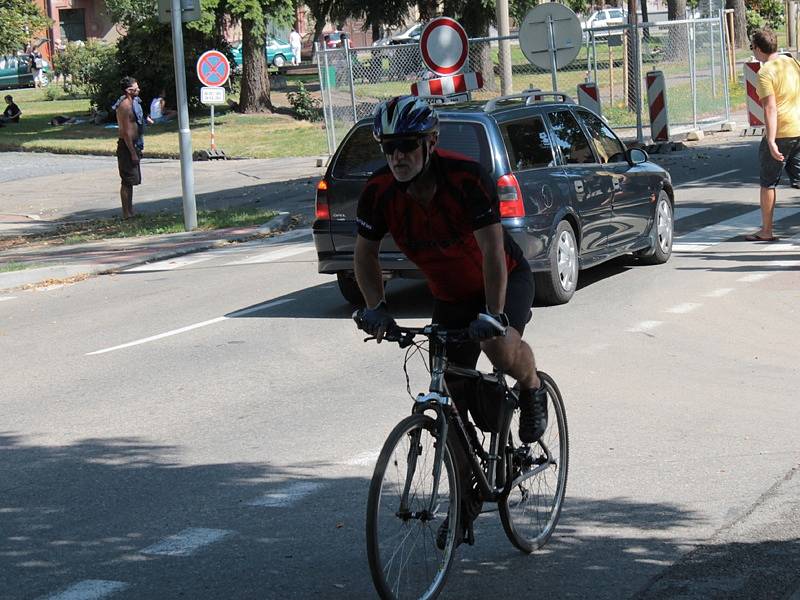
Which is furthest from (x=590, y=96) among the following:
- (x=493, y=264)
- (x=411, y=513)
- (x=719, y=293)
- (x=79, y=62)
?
(x=79, y=62)

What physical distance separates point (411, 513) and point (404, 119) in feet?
4.31

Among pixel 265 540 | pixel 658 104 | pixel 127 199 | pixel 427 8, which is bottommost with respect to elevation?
pixel 265 540

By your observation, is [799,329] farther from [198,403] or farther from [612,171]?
[198,403]

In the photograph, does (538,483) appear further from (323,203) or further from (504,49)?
(504,49)

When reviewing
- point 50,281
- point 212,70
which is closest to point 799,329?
point 50,281

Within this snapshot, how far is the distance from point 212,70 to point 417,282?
15841 millimetres

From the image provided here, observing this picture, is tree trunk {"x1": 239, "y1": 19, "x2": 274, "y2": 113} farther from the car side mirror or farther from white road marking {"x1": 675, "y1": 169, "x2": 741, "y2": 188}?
the car side mirror

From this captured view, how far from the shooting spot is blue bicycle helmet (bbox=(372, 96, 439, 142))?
4.40m

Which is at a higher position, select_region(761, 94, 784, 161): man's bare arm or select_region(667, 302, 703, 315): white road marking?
select_region(761, 94, 784, 161): man's bare arm

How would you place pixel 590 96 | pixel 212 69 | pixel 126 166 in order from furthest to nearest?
pixel 212 69 → pixel 590 96 → pixel 126 166

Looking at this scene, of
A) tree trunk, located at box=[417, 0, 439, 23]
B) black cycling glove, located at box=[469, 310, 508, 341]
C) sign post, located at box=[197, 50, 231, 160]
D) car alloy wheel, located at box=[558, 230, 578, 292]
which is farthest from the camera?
tree trunk, located at box=[417, 0, 439, 23]

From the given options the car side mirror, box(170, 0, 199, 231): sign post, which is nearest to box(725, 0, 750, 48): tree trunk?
box(170, 0, 199, 231): sign post

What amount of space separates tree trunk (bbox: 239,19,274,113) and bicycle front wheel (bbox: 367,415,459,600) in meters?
35.6

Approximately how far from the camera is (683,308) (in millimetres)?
10438
